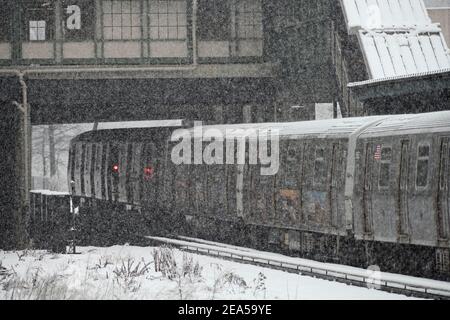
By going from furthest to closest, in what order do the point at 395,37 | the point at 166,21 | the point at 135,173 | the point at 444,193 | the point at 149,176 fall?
the point at 135,173, the point at 149,176, the point at 166,21, the point at 395,37, the point at 444,193

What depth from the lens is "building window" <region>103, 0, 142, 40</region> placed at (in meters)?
29.0

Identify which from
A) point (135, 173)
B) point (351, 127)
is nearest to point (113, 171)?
point (135, 173)

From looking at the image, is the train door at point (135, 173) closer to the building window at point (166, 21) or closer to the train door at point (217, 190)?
the building window at point (166, 21)

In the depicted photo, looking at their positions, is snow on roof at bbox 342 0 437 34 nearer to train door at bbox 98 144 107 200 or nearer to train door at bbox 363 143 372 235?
train door at bbox 363 143 372 235

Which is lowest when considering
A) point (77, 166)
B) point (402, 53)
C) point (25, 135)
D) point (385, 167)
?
point (77, 166)

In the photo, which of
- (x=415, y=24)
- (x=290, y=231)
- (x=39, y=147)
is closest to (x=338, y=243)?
(x=290, y=231)

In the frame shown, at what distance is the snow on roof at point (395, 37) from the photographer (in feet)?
84.9

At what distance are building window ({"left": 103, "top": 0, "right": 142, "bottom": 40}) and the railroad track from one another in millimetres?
7338

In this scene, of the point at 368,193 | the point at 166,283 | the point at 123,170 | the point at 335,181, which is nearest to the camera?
the point at 166,283

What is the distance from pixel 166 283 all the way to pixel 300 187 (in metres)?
5.09

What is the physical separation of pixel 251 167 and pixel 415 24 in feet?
22.5

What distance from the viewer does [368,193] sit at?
18.4m

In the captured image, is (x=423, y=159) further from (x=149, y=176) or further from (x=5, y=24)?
(x=5, y=24)

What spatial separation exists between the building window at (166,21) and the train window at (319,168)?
386 inches
